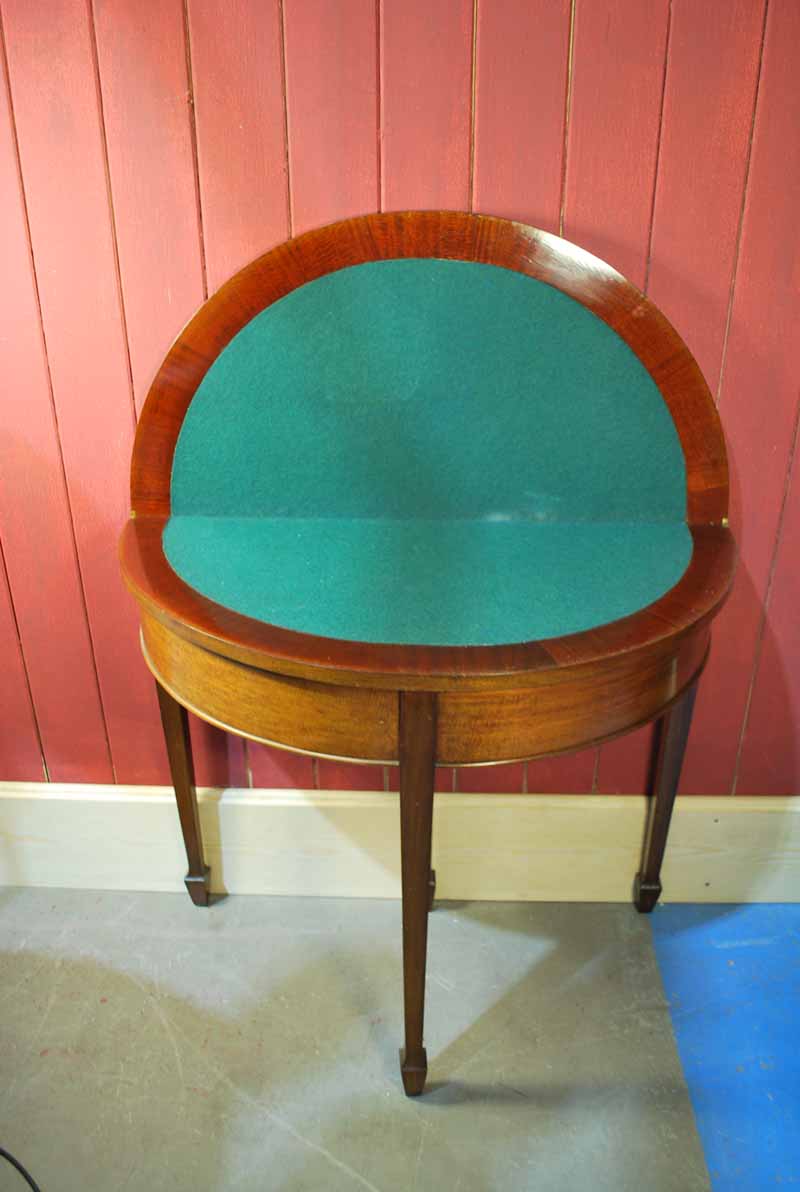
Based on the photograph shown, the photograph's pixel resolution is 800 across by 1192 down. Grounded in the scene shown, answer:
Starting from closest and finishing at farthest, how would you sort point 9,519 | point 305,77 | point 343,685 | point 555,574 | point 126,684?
1. point 343,685
2. point 555,574
3. point 305,77
4. point 9,519
5. point 126,684

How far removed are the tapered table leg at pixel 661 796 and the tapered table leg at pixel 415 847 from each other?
53cm

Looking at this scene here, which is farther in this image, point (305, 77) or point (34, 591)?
point (34, 591)

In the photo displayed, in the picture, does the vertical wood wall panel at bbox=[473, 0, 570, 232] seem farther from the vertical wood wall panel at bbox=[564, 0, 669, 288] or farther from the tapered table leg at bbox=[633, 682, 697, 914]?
the tapered table leg at bbox=[633, 682, 697, 914]

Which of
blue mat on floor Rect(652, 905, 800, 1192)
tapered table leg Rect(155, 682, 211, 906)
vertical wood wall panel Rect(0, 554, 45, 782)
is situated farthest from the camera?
vertical wood wall panel Rect(0, 554, 45, 782)

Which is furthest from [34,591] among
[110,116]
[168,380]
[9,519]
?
[110,116]

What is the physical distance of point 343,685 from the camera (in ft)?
3.38

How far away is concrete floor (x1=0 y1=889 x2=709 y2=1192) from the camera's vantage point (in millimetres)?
1351

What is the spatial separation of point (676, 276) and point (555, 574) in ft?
1.78

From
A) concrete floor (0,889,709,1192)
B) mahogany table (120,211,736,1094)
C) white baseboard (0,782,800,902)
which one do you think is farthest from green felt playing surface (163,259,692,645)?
concrete floor (0,889,709,1192)

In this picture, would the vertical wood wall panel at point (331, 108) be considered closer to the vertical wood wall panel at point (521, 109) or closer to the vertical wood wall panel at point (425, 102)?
the vertical wood wall panel at point (425, 102)

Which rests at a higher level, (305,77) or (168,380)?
(305,77)

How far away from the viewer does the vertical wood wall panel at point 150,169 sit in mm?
1304

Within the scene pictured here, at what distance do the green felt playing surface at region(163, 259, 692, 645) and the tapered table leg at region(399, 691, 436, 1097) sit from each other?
0.27 metres

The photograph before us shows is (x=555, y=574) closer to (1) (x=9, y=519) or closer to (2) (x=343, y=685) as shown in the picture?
(2) (x=343, y=685)
